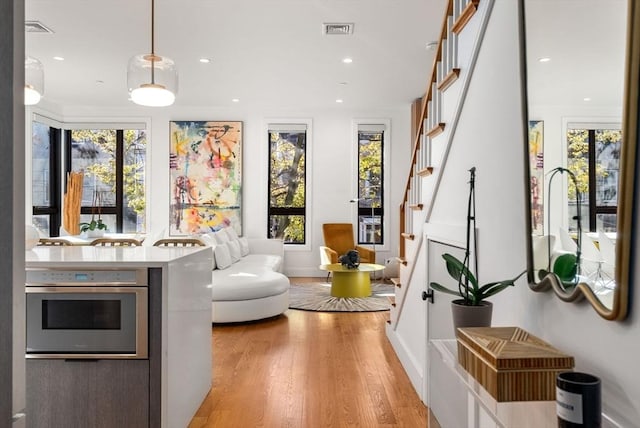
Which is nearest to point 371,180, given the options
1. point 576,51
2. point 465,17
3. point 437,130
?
point 437,130

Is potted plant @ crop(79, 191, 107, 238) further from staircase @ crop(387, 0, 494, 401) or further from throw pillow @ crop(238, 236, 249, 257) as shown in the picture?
staircase @ crop(387, 0, 494, 401)

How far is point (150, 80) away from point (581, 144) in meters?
3.19

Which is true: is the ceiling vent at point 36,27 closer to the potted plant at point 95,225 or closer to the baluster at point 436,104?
the potted plant at point 95,225

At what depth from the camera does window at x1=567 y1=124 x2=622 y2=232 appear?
1.07 metres

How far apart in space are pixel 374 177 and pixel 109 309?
6419 millimetres

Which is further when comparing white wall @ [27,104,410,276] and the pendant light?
white wall @ [27,104,410,276]

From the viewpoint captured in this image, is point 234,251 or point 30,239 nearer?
point 30,239

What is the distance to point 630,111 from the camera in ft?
3.26

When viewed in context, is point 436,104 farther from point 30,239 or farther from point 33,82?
point 33,82

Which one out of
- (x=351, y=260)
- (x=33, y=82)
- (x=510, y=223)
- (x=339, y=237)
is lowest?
(x=351, y=260)

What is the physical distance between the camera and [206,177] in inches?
311

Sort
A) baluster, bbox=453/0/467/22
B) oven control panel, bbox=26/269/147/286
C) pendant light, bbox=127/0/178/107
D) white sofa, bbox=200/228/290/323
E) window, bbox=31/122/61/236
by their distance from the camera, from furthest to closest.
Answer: window, bbox=31/122/61/236, white sofa, bbox=200/228/290/323, pendant light, bbox=127/0/178/107, baluster, bbox=453/0/467/22, oven control panel, bbox=26/269/147/286

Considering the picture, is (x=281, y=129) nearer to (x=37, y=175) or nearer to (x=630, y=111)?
(x=37, y=175)

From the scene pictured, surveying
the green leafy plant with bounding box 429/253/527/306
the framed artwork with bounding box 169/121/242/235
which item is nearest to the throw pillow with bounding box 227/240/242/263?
the framed artwork with bounding box 169/121/242/235
